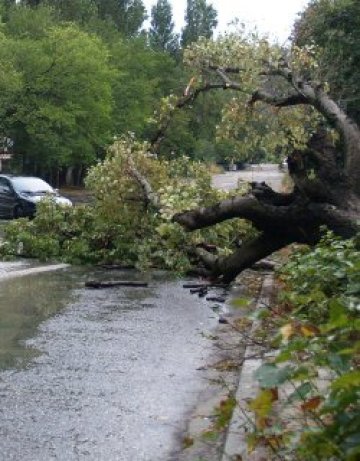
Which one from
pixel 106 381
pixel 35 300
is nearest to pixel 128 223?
pixel 35 300

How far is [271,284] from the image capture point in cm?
1319

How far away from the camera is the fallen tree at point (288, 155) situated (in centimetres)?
1020

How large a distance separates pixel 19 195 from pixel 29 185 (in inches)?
37.0

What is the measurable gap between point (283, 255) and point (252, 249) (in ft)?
18.3

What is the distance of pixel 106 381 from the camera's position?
23.8ft

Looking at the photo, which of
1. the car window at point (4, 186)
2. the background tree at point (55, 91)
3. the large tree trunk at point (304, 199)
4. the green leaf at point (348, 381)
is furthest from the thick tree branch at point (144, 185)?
the background tree at point (55, 91)

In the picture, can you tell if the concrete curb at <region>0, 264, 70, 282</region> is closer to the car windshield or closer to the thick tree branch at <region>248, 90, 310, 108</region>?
the thick tree branch at <region>248, 90, 310, 108</region>

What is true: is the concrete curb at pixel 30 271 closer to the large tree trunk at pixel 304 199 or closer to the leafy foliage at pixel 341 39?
the large tree trunk at pixel 304 199

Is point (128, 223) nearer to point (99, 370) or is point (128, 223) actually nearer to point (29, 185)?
point (99, 370)

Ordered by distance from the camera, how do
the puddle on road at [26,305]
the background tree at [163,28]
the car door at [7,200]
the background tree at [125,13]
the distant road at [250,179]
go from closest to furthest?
1. the puddle on road at [26,305]
2. the distant road at [250,179]
3. the car door at [7,200]
4. the background tree at [125,13]
5. the background tree at [163,28]

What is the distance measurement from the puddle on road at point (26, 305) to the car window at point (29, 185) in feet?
41.6

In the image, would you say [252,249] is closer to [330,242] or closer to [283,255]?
[330,242]

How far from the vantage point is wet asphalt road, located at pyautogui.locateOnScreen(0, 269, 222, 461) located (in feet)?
18.0

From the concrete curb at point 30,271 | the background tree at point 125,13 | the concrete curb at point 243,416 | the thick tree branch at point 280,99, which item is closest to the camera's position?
the concrete curb at point 243,416
